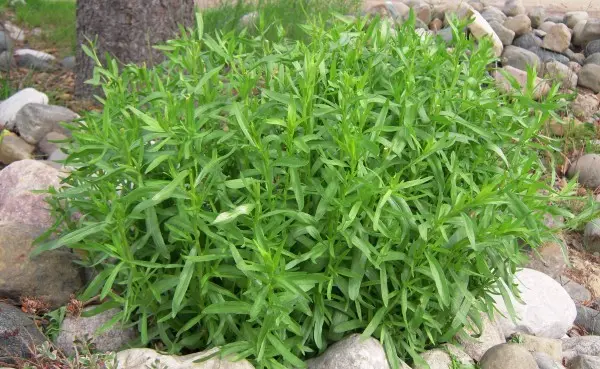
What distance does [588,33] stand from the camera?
27.2ft

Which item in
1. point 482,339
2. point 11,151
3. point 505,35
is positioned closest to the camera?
point 482,339

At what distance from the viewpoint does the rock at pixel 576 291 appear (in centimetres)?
436

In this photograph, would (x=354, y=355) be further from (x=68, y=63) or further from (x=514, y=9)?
(x=514, y=9)

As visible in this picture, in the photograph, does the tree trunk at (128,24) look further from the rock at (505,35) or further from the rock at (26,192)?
the rock at (505,35)

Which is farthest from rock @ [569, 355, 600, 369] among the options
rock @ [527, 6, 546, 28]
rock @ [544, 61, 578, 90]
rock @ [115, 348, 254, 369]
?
rock @ [527, 6, 546, 28]

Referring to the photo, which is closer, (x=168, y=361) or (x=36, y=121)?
(x=168, y=361)

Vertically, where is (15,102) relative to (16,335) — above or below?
below

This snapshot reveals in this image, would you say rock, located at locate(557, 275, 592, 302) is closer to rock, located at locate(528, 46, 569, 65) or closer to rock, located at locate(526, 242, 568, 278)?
rock, located at locate(526, 242, 568, 278)

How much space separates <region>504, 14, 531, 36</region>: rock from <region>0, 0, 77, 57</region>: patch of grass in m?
4.39

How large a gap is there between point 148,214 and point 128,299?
1.07 ft

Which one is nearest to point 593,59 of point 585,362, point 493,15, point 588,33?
point 588,33

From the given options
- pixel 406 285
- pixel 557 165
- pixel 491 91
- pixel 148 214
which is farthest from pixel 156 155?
pixel 557 165

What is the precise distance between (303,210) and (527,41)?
235 inches

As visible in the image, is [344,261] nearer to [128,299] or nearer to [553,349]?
[128,299]
